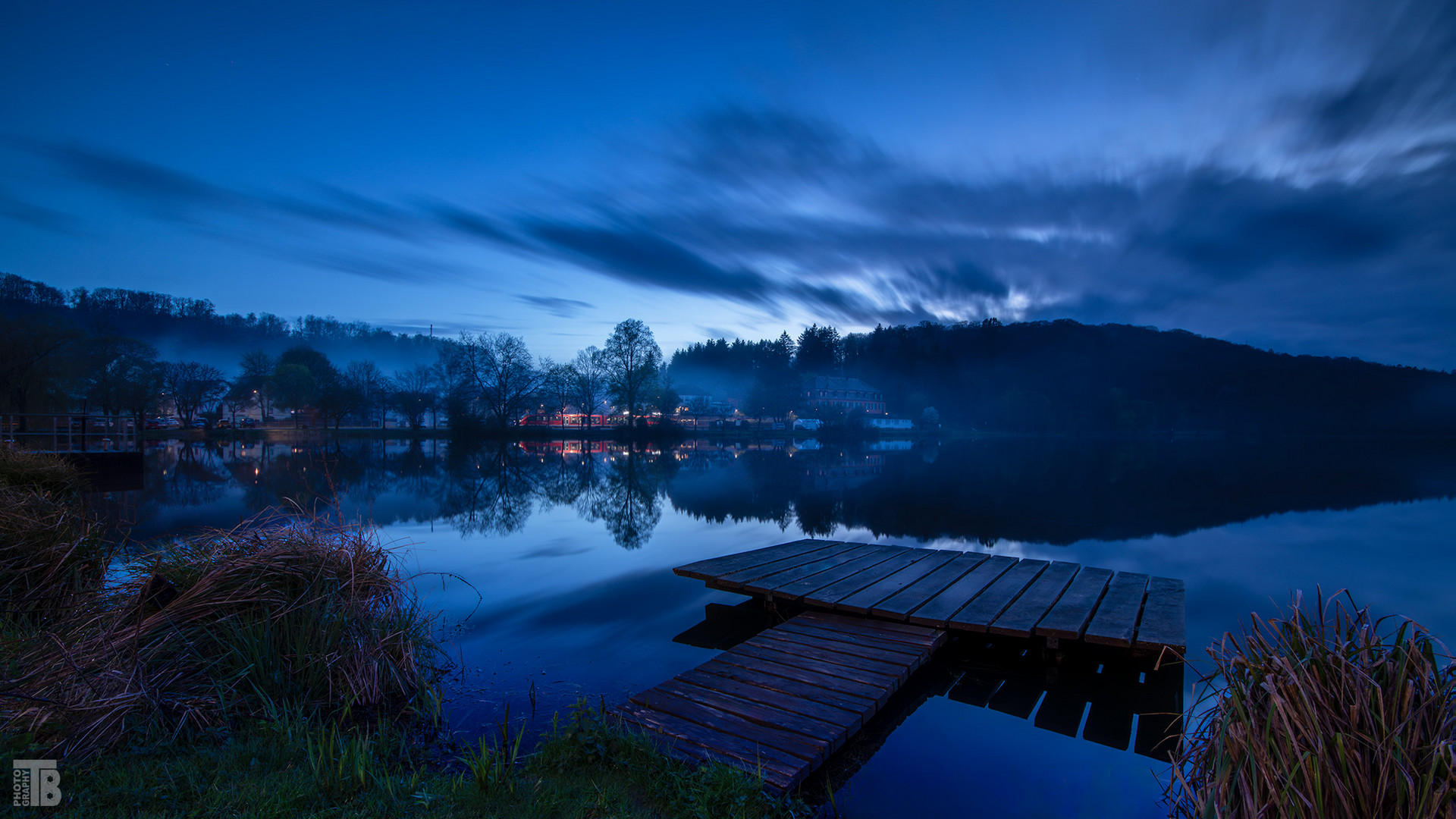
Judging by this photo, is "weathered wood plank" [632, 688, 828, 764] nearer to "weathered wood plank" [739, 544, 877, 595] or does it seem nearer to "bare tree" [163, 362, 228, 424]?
"weathered wood plank" [739, 544, 877, 595]

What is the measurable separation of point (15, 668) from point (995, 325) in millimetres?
152808

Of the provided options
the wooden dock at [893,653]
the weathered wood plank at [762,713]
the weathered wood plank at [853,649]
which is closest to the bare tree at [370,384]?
the wooden dock at [893,653]

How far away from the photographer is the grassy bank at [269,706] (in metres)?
3.46

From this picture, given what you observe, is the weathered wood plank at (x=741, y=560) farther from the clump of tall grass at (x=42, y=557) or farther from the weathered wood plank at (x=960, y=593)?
the clump of tall grass at (x=42, y=557)

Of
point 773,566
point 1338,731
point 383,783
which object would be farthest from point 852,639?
point 383,783

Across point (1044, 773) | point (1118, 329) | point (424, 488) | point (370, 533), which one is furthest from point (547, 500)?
point (1118, 329)

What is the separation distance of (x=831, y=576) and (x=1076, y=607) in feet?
9.72

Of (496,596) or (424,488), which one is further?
(424,488)

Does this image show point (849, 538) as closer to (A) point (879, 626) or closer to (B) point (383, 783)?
(A) point (879, 626)

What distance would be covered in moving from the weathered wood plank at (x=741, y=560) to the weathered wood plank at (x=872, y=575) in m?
1.31

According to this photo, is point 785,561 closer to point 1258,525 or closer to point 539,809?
point 539,809

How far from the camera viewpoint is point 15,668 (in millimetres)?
4211

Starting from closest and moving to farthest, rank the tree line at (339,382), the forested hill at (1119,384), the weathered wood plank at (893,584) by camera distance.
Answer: the weathered wood plank at (893,584) → the tree line at (339,382) → the forested hill at (1119,384)

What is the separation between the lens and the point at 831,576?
8.54m
